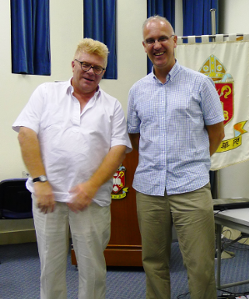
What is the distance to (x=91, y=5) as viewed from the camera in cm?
407

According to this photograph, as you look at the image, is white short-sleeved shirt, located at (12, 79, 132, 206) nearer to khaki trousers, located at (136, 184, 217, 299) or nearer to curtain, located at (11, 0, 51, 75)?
khaki trousers, located at (136, 184, 217, 299)

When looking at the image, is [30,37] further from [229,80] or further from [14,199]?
[229,80]

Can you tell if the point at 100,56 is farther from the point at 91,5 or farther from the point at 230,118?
the point at 91,5

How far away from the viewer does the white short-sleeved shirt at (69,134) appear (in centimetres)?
156

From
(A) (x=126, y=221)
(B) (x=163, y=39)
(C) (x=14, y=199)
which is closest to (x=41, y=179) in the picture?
(B) (x=163, y=39)

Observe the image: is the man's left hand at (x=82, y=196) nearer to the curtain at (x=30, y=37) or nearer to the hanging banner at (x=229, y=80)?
the hanging banner at (x=229, y=80)

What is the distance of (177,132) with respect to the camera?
5.56 ft

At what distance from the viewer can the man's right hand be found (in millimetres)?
1516

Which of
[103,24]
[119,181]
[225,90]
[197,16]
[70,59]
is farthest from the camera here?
[197,16]

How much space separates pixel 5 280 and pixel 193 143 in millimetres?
2076

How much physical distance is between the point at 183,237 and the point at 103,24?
324cm

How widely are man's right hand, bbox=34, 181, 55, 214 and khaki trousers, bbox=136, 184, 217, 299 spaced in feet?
1.65

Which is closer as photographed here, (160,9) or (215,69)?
(215,69)

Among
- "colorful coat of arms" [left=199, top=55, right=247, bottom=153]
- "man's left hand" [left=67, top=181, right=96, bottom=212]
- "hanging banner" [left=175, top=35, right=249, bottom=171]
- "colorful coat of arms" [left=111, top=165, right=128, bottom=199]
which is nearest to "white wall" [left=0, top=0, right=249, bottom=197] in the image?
"hanging banner" [left=175, top=35, right=249, bottom=171]
